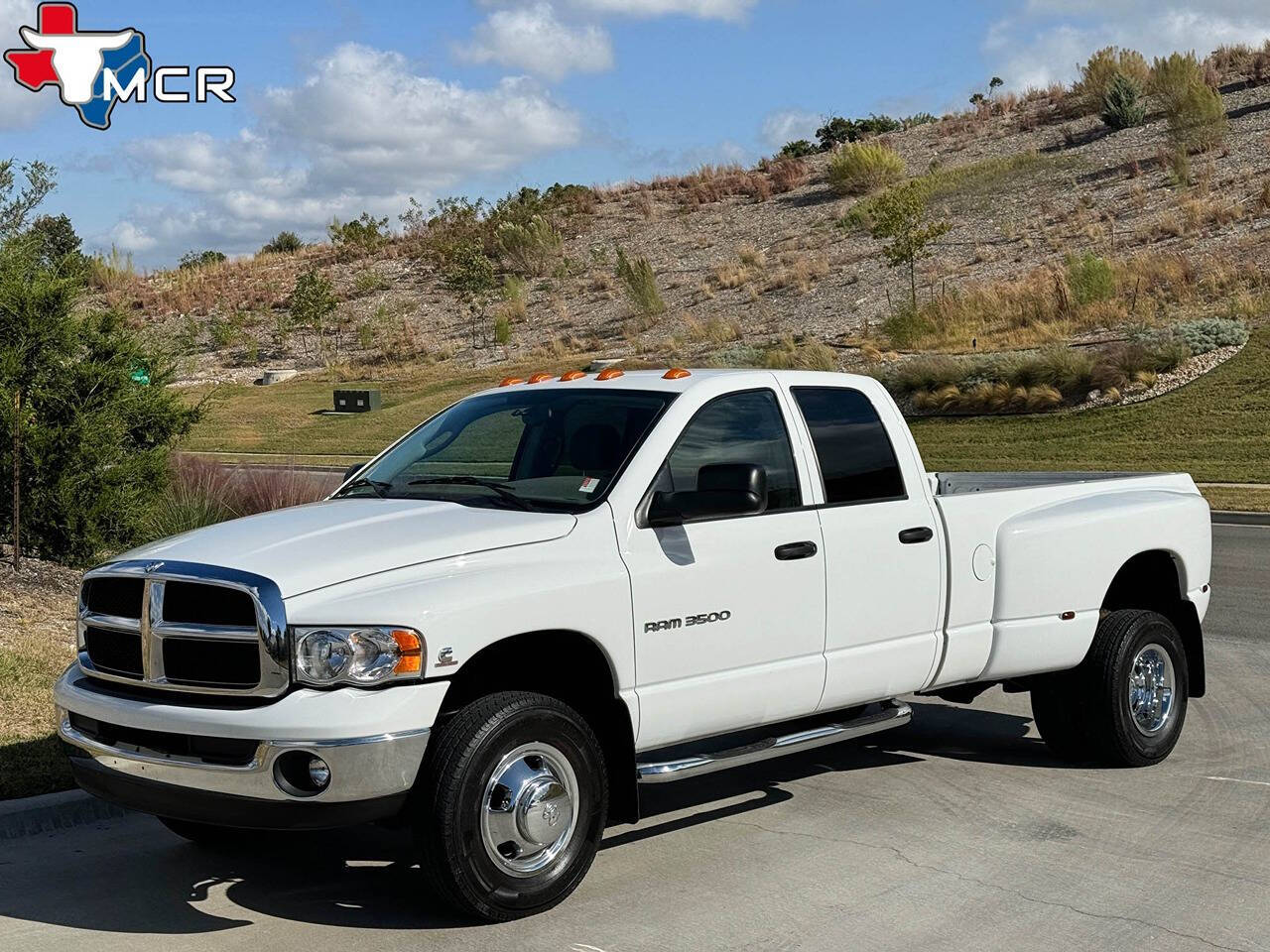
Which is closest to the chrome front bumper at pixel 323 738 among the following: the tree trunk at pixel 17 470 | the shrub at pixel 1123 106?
the tree trunk at pixel 17 470

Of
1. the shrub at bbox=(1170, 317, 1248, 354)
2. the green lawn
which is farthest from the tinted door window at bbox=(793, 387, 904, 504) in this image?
the green lawn

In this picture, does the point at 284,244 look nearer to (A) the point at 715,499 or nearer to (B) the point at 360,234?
(B) the point at 360,234

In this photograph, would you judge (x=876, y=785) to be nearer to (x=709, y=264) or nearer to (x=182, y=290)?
(x=709, y=264)

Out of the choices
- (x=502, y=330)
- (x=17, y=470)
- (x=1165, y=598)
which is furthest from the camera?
(x=502, y=330)

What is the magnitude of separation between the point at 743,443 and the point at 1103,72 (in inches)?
2192

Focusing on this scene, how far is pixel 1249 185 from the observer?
41.4m

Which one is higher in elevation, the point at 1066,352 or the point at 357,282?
the point at 357,282

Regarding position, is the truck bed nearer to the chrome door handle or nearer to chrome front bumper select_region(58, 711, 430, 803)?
the chrome door handle

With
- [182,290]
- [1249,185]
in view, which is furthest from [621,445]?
[182,290]

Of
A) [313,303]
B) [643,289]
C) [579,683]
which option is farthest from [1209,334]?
[313,303]

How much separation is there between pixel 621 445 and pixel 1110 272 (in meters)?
30.8

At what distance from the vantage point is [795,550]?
6312 mm

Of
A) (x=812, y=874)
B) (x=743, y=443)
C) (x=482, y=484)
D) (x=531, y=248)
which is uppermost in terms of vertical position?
(x=531, y=248)

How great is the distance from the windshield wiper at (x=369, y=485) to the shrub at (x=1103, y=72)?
53.8m
